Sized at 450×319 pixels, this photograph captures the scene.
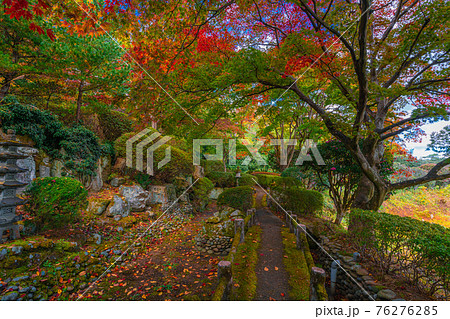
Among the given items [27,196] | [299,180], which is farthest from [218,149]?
[27,196]

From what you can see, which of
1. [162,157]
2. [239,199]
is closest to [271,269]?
[239,199]

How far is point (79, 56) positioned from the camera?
5.73 metres

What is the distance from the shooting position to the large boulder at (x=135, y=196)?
7.25 m

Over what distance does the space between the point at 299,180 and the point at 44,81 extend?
1267 cm

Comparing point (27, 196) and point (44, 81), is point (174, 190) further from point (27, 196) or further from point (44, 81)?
point (44, 81)

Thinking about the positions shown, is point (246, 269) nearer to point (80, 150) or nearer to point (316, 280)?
point (316, 280)

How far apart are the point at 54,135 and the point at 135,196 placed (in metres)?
3.84

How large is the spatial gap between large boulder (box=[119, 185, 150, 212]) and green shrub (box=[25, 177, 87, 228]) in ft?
7.74

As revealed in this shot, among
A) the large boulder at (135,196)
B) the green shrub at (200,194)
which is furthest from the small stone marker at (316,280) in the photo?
the green shrub at (200,194)

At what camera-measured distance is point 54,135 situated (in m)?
6.47

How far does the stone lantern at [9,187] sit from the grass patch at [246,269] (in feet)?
17.2

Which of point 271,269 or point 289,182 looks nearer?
point 271,269

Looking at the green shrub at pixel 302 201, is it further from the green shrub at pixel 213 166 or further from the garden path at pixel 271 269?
the green shrub at pixel 213 166

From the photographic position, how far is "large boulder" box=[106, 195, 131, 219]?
6.36 meters
